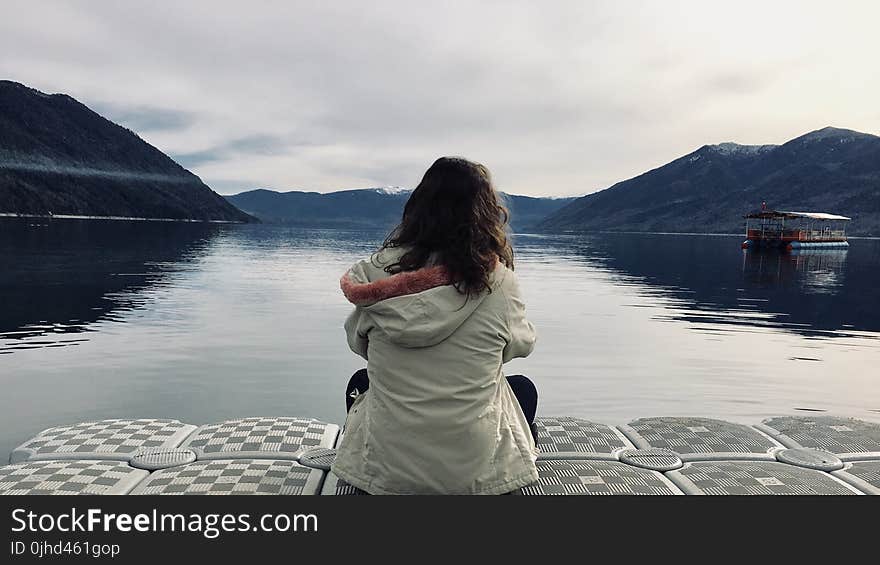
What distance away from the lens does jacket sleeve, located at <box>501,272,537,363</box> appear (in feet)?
13.3

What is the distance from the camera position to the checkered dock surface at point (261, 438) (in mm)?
5805

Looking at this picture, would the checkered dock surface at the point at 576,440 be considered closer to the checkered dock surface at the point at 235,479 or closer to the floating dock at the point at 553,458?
the floating dock at the point at 553,458

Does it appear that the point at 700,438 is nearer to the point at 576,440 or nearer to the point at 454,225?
the point at 576,440

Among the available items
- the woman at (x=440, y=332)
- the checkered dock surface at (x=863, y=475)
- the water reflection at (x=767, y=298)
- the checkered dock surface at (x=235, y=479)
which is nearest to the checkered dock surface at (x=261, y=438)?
the checkered dock surface at (x=235, y=479)

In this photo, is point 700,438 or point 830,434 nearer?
point 700,438

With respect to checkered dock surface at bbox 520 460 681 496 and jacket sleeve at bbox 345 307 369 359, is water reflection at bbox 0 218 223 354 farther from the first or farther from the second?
checkered dock surface at bbox 520 460 681 496

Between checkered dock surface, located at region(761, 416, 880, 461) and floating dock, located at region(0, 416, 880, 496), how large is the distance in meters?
0.01

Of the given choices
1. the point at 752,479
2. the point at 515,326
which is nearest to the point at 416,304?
the point at 515,326

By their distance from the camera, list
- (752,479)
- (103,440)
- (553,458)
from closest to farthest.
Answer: (752,479)
(553,458)
(103,440)

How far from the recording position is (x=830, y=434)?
6734 mm

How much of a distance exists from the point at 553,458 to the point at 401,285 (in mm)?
2662

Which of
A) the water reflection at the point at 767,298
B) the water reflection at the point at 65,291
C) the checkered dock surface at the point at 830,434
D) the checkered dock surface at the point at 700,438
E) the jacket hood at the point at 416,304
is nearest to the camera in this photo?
→ the jacket hood at the point at 416,304

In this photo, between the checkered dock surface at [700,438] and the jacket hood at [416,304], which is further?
the checkered dock surface at [700,438]
